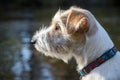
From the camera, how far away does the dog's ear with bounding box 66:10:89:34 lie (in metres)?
5.13

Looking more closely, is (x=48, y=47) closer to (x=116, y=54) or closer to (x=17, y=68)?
(x=116, y=54)

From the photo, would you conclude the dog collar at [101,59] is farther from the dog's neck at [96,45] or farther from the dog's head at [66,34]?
the dog's head at [66,34]

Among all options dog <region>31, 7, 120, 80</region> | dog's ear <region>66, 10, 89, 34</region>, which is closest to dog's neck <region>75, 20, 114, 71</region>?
dog <region>31, 7, 120, 80</region>

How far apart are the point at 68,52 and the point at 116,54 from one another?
1.96 feet

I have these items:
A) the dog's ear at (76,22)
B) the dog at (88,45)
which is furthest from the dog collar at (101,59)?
the dog's ear at (76,22)

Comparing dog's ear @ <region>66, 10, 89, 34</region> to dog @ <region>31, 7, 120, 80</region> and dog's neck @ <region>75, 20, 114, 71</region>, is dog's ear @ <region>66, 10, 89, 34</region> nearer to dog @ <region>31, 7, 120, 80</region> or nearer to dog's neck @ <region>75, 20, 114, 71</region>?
dog @ <region>31, 7, 120, 80</region>

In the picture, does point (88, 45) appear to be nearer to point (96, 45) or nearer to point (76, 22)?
point (96, 45)

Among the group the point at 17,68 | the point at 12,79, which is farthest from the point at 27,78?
the point at 17,68

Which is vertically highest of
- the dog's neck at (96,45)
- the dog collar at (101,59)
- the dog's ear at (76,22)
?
the dog's ear at (76,22)

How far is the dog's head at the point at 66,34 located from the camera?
5.18m

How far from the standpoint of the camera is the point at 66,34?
17.6ft

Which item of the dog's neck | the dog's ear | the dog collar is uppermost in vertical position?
the dog's ear

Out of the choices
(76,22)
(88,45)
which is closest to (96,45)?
(88,45)

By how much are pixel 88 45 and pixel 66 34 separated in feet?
1.00
